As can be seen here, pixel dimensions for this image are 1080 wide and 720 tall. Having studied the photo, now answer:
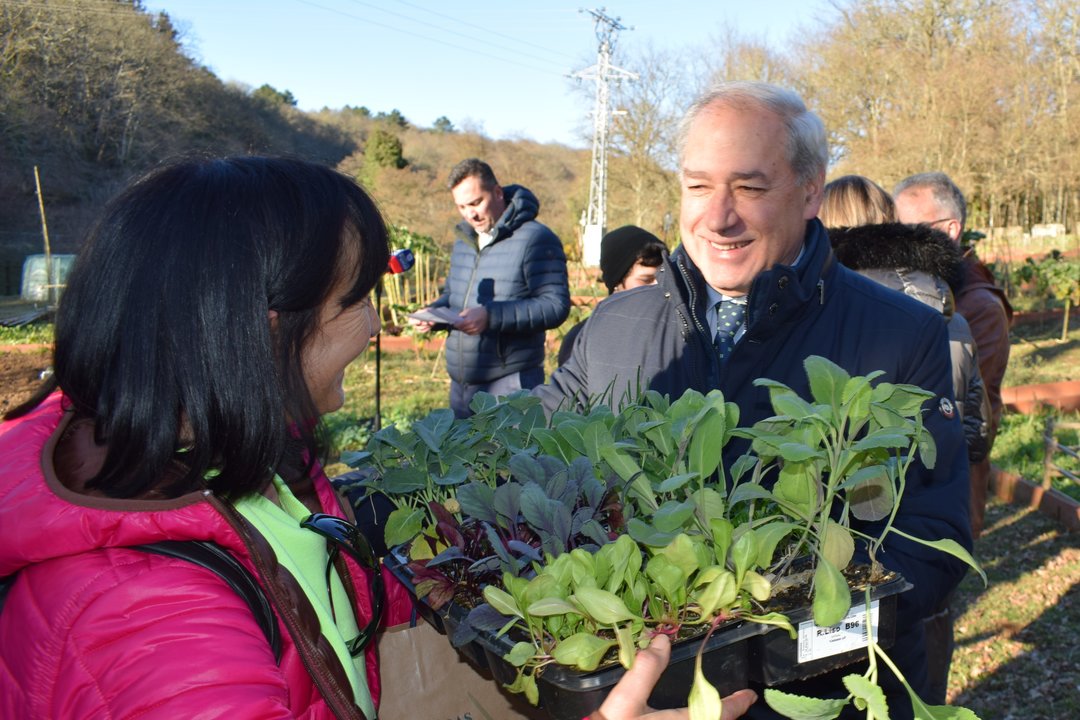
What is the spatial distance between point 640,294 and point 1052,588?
3565 millimetres

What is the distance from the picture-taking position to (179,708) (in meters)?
0.81

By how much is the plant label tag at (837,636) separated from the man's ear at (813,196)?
1.09 m

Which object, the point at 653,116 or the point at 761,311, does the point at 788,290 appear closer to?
the point at 761,311

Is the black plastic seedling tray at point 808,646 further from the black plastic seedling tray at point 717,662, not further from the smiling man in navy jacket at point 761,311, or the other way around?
the smiling man in navy jacket at point 761,311

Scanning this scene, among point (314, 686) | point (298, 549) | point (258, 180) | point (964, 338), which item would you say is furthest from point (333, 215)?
point (964, 338)

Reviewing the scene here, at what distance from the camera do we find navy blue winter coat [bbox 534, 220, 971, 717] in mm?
1449

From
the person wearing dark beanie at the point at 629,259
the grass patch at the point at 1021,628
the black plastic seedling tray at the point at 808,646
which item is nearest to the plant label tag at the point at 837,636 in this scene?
the black plastic seedling tray at the point at 808,646

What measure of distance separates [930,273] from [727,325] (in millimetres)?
1221

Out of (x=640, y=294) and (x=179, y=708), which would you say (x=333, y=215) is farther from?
(x=640, y=294)

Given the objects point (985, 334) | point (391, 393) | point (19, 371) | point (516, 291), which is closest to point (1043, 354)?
point (391, 393)

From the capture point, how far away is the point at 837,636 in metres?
1.03

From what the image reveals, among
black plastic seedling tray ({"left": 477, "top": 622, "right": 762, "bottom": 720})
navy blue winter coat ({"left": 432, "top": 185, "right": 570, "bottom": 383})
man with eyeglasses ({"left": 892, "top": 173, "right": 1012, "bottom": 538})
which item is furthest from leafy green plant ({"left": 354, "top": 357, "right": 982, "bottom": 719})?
navy blue winter coat ({"left": 432, "top": 185, "right": 570, "bottom": 383})

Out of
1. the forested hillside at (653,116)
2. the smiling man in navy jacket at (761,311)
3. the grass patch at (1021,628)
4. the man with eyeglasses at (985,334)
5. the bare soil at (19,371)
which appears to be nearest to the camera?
the smiling man in navy jacket at (761,311)

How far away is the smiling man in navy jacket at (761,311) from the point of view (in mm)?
1602
